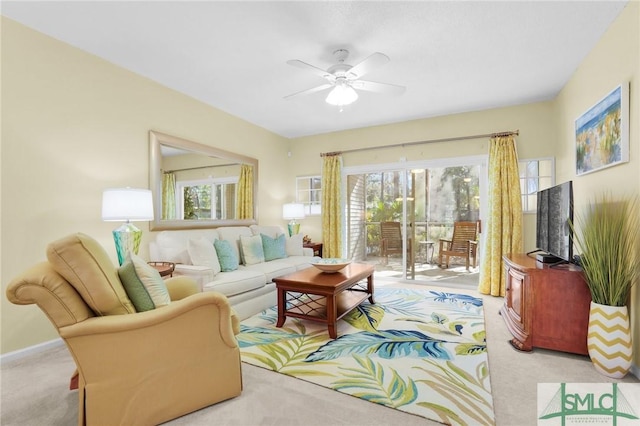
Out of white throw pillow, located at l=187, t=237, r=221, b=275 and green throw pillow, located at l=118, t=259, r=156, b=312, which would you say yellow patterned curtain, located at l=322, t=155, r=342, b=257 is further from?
green throw pillow, located at l=118, t=259, r=156, b=312

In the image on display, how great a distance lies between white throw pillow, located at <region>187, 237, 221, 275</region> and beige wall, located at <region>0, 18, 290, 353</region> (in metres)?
0.60

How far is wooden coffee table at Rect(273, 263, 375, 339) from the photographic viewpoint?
260 centimetres

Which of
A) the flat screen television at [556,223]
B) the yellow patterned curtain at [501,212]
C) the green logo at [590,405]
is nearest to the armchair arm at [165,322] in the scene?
the green logo at [590,405]

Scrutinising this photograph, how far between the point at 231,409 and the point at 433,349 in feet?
5.24

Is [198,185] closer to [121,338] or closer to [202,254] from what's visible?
[202,254]

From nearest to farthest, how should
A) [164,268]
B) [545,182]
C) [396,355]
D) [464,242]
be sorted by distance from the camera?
1. [396,355]
2. [164,268]
3. [545,182]
4. [464,242]

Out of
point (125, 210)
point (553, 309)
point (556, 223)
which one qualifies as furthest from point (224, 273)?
point (556, 223)

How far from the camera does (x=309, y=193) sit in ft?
18.5

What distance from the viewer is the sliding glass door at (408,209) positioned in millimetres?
4559

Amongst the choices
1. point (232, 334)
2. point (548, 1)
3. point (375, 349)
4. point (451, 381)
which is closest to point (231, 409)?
point (232, 334)

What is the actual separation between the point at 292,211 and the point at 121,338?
12.1 ft

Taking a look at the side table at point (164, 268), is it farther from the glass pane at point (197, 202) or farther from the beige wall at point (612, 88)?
the beige wall at point (612, 88)

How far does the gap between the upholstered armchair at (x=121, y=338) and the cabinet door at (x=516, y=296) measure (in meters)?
2.36

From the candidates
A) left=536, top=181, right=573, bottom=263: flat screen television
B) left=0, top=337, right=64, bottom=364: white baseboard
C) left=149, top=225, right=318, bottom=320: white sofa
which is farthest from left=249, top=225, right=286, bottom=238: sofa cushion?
left=536, top=181, right=573, bottom=263: flat screen television
